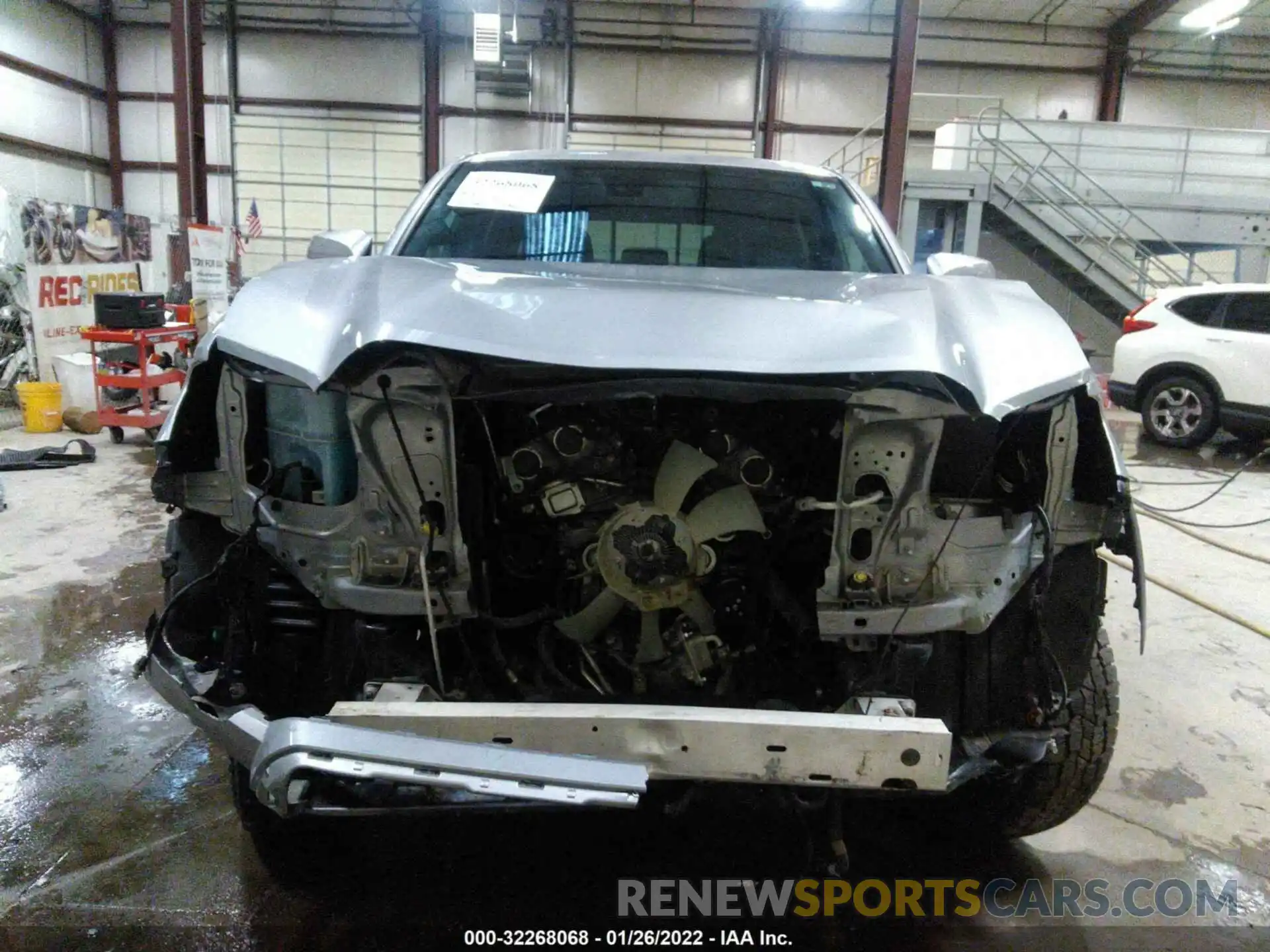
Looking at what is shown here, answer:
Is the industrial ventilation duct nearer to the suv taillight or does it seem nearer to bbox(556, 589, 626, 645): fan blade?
the suv taillight

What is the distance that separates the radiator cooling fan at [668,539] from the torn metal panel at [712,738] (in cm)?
39

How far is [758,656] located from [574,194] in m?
1.60

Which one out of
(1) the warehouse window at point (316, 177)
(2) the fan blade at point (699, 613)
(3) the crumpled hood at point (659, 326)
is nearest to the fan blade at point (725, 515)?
(2) the fan blade at point (699, 613)

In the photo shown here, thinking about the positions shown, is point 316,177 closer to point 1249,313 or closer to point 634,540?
point 1249,313

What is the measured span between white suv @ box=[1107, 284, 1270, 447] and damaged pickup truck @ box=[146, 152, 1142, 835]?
6.71m

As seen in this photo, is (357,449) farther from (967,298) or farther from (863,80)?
(863,80)

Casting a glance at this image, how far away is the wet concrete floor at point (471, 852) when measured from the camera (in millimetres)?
1851

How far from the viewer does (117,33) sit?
49.2 ft

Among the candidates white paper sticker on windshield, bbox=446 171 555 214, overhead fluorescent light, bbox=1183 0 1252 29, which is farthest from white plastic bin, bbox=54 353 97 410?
overhead fluorescent light, bbox=1183 0 1252 29

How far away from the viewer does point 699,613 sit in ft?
6.18

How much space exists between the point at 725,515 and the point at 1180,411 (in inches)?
297

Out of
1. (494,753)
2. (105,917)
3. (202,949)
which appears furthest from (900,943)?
(105,917)

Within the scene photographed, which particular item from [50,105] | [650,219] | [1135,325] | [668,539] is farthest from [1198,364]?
[50,105]

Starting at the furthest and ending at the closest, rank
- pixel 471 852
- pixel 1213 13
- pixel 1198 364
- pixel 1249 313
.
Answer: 1. pixel 1213 13
2. pixel 1198 364
3. pixel 1249 313
4. pixel 471 852
